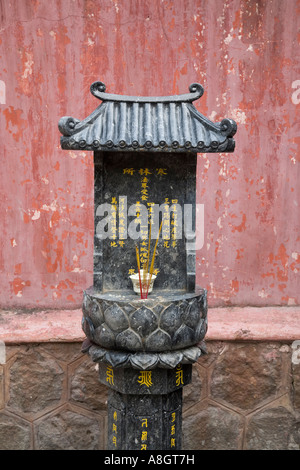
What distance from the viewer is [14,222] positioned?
15.1 feet

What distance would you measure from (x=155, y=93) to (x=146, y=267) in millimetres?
1784

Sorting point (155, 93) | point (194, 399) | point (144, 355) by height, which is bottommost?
point (194, 399)

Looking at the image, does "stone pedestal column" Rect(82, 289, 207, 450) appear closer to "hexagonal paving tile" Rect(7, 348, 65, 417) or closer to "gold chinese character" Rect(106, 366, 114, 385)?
"gold chinese character" Rect(106, 366, 114, 385)

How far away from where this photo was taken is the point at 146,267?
3.42 meters

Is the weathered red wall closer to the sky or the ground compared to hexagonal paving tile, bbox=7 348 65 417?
closer to the sky

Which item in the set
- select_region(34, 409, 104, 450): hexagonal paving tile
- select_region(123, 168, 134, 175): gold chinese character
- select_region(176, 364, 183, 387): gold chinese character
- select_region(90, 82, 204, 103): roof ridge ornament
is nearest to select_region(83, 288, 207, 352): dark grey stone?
select_region(176, 364, 183, 387): gold chinese character

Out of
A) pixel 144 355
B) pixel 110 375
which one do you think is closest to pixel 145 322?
pixel 144 355

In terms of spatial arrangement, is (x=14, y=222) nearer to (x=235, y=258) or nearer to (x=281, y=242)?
(x=235, y=258)

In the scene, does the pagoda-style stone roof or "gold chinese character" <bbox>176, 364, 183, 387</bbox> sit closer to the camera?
the pagoda-style stone roof

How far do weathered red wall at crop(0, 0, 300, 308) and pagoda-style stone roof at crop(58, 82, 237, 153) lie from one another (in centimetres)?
123

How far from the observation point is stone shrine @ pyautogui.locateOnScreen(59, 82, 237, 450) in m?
3.15

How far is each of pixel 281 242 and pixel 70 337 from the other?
2.02 m

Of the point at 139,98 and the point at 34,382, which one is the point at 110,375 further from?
the point at 139,98
